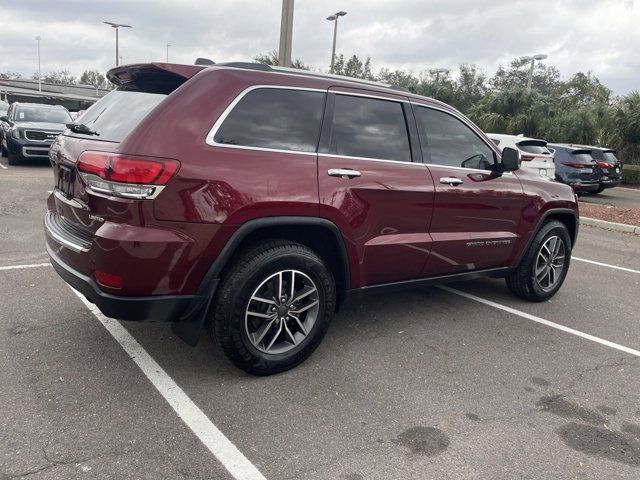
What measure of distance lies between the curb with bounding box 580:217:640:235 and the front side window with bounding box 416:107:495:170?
23.0ft

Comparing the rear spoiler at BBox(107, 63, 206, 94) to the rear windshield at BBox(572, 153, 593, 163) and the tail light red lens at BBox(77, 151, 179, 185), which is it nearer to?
the tail light red lens at BBox(77, 151, 179, 185)

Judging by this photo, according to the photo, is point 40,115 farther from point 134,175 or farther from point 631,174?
point 631,174

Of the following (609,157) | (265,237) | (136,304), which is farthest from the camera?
(609,157)

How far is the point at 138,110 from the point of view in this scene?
10.2ft

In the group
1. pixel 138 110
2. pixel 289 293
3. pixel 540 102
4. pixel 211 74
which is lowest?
pixel 289 293

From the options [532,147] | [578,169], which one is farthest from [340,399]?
[578,169]

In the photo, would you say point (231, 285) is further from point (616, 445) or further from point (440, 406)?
point (616, 445)

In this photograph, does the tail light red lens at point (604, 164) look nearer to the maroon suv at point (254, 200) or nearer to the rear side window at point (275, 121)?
the maroon suv at point (254, 200)

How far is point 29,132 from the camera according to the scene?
41.8 ft

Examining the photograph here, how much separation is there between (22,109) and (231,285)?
13.7 meters

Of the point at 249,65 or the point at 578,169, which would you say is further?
the point at 578,169

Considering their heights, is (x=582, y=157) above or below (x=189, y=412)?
above

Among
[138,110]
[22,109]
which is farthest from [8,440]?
[22,109]

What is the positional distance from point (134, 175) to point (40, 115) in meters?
13.2
